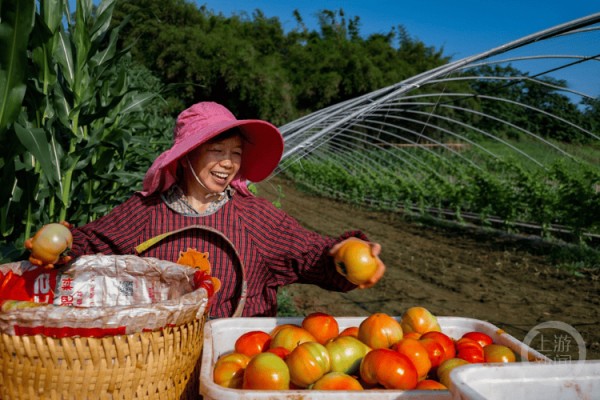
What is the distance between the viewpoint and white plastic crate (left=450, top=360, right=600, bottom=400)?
3.12ft

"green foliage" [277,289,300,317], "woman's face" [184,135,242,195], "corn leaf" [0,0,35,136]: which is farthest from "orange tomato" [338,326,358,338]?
"green foliage" [277,289,300,317]

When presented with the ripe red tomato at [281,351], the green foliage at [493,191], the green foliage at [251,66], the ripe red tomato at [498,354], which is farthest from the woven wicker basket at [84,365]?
the green foliage at [251,66]

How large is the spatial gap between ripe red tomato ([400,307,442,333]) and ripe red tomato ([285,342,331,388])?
352mm

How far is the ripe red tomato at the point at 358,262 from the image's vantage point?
157 centimetres

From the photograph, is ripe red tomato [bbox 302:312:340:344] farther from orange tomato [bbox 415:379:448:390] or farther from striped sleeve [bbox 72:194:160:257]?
striped sleeve [bbox 72:194:160:257]

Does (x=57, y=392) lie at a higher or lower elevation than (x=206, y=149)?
lower

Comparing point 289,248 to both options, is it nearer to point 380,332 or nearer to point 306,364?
point 380,332

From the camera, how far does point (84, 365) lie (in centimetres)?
109

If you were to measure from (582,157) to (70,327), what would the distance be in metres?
7.70

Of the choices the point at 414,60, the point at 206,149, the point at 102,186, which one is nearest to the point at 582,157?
the point at 102,186

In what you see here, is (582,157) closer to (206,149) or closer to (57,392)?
(206,149)

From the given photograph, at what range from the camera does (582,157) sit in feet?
24.5

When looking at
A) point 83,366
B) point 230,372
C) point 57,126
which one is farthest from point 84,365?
point 57,126

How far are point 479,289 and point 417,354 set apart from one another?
204 inches
